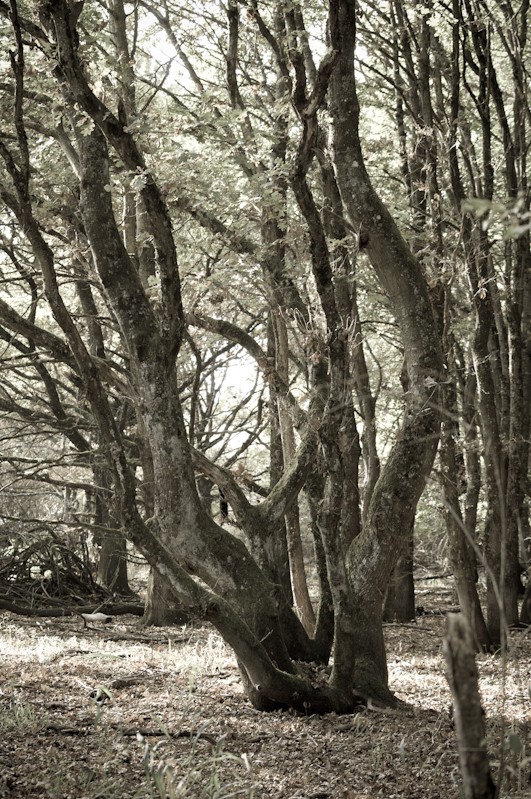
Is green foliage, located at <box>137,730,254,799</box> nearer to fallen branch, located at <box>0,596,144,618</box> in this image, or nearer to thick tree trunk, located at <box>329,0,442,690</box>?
thick tree trunk, located at <box>329,0,442,690</box>

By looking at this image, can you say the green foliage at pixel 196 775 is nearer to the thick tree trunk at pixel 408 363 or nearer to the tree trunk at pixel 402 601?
the thick tree trunk at pixel 408 363

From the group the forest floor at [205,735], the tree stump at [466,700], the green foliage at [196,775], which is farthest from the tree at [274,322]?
the tree stump at [466,700]

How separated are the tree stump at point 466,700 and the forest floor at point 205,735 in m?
0.26

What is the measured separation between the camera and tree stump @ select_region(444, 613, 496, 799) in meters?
2.09

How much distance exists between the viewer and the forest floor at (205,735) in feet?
12.0

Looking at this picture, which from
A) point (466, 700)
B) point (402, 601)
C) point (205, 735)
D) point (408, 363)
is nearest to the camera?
point (466, 700)

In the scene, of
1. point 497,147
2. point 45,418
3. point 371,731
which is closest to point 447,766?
point 371,731

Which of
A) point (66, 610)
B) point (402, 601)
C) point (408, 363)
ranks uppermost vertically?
point (408, 363)

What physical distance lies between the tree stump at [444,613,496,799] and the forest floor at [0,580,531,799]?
26 centimetres

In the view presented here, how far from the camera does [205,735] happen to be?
15.1 ft

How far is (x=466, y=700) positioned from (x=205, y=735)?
114 inches

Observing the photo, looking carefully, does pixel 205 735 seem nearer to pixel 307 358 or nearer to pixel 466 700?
pixel 307 358

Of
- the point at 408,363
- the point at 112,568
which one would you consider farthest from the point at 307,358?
the point at 112,568

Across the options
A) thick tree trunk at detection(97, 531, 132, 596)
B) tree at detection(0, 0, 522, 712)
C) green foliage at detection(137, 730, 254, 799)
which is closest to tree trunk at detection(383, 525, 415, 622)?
tree at detection(0, 0, 522, 712)
